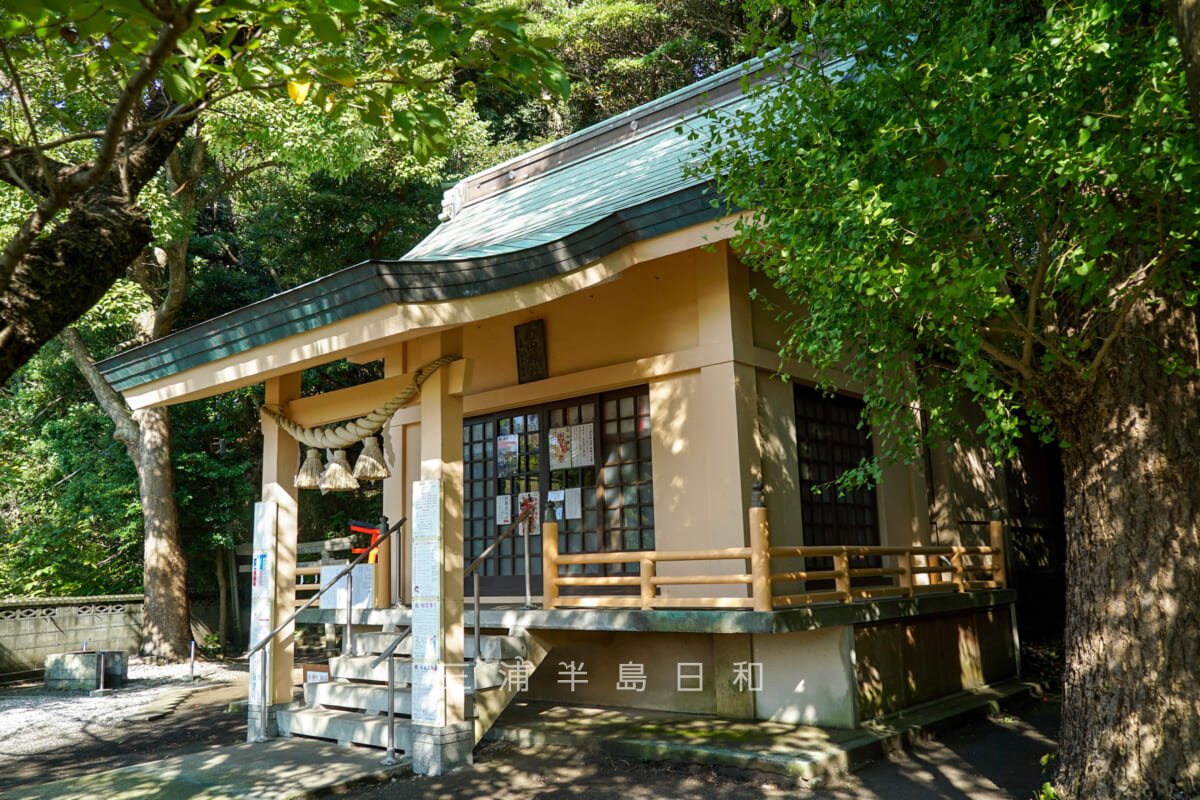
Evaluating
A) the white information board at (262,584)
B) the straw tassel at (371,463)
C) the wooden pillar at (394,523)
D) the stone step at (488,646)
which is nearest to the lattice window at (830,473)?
the stone step at (488,646)

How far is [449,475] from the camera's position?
22.6ft

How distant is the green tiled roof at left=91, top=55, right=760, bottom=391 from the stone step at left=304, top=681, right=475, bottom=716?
3.18m

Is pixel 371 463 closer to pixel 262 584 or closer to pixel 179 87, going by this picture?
pixel 262 584

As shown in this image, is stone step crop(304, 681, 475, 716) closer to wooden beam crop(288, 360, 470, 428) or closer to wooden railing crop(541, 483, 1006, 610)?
wooden railing crop(541, 483, 1006, 610)

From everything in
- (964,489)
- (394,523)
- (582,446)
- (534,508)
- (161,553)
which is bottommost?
(161,553)

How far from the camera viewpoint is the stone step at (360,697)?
709cm

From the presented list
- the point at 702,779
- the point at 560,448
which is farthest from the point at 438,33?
the point at 560,448

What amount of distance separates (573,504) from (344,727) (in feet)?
10.8

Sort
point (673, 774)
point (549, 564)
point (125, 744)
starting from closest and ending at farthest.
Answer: point (673, 774) → point (549, 564) → point (125, 744)

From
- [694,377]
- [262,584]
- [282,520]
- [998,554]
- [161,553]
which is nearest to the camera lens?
[262,584]

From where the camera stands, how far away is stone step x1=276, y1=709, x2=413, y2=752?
6.78 m

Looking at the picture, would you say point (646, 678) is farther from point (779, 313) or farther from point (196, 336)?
point (196, 336)

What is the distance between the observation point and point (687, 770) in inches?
249

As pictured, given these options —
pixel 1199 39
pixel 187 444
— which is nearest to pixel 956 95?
pixel 1199 39
